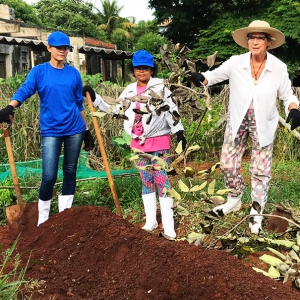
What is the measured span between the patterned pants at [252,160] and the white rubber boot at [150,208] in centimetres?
68

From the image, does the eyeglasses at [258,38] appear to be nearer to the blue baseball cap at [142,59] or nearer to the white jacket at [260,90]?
the white jacket at [260,90]

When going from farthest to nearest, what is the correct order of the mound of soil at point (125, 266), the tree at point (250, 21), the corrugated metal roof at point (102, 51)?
the tree at point (250, 21) → the corrugated metal roof at point (102, 51) → the mound of soil at point (125, 266)

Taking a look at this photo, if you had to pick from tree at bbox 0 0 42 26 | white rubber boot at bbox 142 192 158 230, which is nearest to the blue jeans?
white rubber boot at bbox 142 192 158 230

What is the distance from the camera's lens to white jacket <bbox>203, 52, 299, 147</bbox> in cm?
363

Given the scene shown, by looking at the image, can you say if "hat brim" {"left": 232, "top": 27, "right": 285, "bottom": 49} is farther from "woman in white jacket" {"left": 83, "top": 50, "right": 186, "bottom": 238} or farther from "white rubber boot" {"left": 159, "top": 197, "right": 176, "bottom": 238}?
"white rubber boot" {"left": 159, "top": 197, "right": 176, "bottom": 238}

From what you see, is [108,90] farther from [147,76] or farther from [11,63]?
[11,63]

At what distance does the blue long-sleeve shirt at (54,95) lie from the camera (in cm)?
378

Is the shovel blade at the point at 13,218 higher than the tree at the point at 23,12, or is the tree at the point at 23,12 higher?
the tree at the point at 23,12

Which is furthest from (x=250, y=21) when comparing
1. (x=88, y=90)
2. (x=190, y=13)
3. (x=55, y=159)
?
(x=55, y=159)

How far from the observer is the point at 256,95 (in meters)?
3.64

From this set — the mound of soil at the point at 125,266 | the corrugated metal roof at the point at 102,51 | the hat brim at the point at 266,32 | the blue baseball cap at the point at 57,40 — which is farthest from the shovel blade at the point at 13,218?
the corrugated metal roof at the point at 102,51

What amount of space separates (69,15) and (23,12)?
6575 mm

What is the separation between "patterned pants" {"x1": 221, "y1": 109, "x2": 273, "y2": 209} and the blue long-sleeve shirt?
1358 millimetres

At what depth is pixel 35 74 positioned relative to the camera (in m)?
3.77
